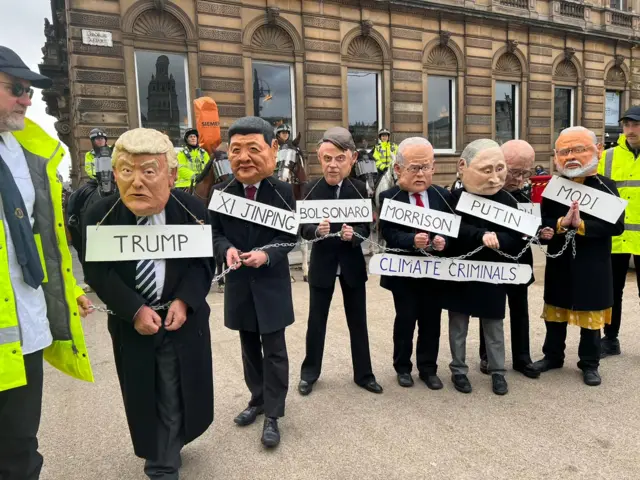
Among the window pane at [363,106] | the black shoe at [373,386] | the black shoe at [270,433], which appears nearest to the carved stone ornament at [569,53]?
the window pane at [363,106]

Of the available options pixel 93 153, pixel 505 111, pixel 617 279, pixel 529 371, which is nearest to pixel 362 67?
pixel 505 111

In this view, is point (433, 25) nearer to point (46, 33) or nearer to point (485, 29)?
point (485, 29)

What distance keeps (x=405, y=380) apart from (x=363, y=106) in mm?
12110

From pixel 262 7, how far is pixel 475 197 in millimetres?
11177

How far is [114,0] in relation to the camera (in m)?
10.8

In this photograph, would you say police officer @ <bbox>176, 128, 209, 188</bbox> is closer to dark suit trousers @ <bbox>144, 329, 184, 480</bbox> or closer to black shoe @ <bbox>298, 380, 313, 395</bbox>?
black shoe @ <bbox>298, 380, 313, 395</bbox>

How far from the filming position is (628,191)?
4117mm

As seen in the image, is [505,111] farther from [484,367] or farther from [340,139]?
[340,139]

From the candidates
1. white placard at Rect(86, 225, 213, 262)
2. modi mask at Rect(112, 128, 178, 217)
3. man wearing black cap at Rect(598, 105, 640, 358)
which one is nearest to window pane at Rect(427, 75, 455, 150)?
man wearing black cap at Rect(598, 105, 640, 358)

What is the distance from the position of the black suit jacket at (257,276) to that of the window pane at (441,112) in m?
13.5

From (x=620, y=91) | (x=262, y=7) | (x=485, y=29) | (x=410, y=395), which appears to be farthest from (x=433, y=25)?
(x=410, y=395)

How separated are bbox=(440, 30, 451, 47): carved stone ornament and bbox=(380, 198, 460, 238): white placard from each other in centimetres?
1359

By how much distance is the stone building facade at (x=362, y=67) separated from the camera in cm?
1114

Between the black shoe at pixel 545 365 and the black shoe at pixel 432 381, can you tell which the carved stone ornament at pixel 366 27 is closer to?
the black shoe at pixel 545 365
